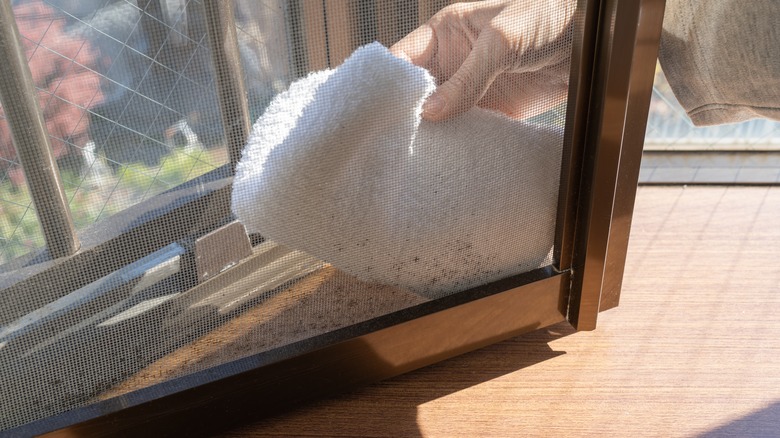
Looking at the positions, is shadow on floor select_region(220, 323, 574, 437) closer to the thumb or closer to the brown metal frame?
the brown metal frame

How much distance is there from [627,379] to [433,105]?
323mm

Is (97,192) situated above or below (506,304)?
above

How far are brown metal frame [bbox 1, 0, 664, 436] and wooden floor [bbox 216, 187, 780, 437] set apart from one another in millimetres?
25

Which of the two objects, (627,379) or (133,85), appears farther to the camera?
(627,379)

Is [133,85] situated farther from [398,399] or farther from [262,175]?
[398,399]

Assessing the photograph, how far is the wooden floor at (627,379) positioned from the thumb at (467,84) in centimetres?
25

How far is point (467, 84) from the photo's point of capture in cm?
53

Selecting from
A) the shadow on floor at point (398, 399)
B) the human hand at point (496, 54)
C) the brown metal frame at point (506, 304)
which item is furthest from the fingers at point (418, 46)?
the shadow on floor at point (398, 399)

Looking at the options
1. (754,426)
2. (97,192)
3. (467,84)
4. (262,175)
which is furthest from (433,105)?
(754,426)

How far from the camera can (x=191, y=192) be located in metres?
0.48

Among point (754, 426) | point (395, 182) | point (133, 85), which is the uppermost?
point (133, 85)

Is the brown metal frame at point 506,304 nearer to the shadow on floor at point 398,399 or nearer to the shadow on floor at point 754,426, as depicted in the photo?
the shadow on floor at point 398,399

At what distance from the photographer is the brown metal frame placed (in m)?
0.50

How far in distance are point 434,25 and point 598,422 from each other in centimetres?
37
